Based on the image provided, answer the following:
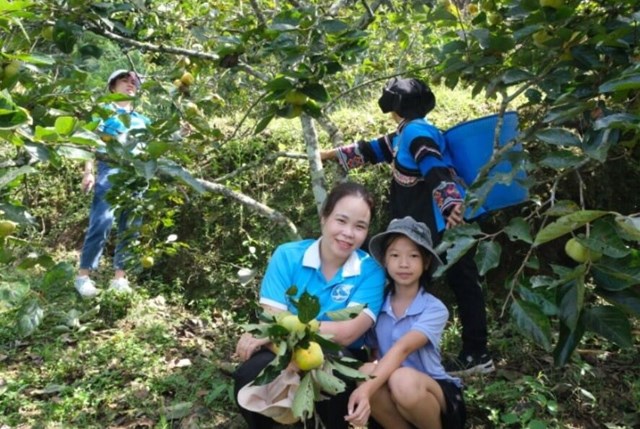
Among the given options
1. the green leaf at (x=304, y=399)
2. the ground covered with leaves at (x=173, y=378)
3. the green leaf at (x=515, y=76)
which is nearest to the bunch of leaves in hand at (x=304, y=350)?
the green leaf at (x=304, y=399)

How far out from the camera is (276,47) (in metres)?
1.74

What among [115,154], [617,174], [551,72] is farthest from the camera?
[617,174]

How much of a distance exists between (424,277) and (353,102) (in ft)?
12.6

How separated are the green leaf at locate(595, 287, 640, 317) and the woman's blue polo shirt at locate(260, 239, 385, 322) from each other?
1060 millimetres

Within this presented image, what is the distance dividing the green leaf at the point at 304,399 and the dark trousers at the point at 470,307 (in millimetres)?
1386

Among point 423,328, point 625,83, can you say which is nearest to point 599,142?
point 625,83

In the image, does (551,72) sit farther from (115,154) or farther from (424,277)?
(115,154)

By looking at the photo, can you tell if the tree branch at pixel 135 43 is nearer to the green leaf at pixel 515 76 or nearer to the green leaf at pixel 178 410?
the green leaf at pixel 515 76

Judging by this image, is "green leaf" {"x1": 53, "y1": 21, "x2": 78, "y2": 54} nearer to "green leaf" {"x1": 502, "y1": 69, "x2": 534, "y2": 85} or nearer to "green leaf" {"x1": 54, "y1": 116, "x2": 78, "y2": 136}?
"green leaf" {"x1": 54, "y1": 116, "x2": 78, "y2": 136}

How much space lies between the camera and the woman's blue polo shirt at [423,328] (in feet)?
7.03

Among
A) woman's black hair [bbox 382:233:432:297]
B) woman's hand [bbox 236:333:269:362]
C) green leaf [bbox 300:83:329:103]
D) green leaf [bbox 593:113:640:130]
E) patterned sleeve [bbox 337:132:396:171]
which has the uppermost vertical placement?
green leaf [bbox 593:113:640:130]

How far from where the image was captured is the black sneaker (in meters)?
2.71

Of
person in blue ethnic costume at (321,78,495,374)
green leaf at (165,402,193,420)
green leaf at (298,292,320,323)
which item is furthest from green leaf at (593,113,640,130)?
green leaf at (165,402,193,420)

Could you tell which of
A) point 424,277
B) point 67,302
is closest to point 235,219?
point 67,302
